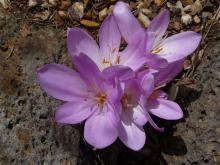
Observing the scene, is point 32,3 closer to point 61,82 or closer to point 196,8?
point 61,82

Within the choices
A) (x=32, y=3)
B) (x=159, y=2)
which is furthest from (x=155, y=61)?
(x=32, y=3)

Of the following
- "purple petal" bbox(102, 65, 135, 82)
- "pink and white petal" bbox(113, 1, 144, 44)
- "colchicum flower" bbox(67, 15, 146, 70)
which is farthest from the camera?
"pink and white petal" bbox(113, 1, 144, 44)

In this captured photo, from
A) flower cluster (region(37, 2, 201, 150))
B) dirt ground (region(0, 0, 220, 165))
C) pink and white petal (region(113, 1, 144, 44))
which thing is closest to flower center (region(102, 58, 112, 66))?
flower cluster (region(37, 2, 201, 150))

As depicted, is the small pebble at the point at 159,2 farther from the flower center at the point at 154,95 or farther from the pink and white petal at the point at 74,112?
the pink and white petal at the point at 74,112

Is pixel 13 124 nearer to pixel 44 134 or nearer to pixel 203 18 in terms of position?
pixel 44 134

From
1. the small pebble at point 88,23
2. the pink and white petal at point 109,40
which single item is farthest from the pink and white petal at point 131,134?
the small pebble at point 88,23

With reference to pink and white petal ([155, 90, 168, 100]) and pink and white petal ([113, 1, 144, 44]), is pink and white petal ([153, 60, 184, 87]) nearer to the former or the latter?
pink and white petal ([155, 90, 168, 100])

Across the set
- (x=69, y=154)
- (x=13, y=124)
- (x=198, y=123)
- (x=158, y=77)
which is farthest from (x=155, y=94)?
(x=13, y=124)
